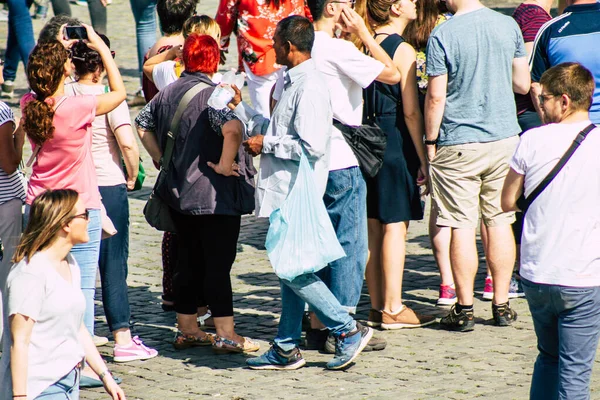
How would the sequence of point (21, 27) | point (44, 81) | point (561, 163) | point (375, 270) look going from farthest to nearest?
1. point (21, 27)
2. point (375, 270)
3. point (44, 81)
4. point (561, 163)

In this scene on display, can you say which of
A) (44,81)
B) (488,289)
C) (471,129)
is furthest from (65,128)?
(488,289)

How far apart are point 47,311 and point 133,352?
2.17m

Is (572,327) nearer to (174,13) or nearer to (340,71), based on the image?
(340,71)

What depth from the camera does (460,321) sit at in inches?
256

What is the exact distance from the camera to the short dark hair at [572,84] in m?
4.62

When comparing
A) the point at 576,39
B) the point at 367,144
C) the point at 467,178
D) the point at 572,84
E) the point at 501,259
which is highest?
the point at 576,39

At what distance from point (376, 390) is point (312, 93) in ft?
5.29

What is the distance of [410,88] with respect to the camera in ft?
21.1

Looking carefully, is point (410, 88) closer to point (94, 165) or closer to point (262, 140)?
point (262, 140)

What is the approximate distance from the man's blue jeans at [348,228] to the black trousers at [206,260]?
0.58 m

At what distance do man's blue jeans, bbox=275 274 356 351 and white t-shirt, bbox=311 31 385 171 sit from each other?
699mm

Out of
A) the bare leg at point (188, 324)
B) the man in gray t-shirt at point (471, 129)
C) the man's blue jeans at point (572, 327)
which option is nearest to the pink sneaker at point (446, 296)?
the man in gray t-shirt at point (471, 129)

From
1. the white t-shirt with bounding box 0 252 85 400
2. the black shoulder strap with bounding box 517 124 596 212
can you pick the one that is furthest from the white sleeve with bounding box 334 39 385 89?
the white t-shirt with bounding box 0 252 85 400

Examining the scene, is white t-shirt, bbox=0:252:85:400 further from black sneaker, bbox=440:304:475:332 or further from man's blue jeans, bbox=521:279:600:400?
black sneaker, bbox=440:304:475:332
